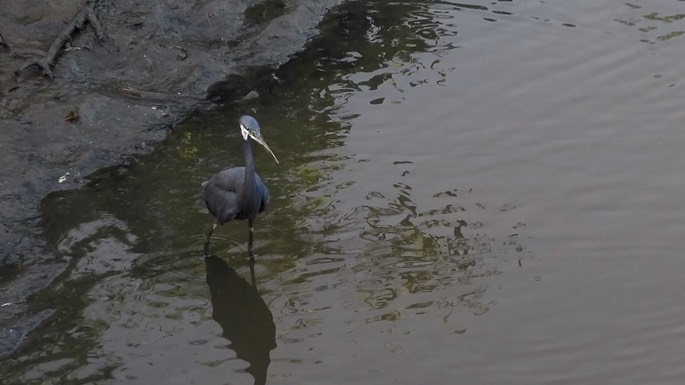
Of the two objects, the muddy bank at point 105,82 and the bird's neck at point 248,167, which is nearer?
the bird's neck at point 248,167

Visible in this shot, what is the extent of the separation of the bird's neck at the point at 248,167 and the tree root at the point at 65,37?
3439mm

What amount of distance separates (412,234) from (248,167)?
58.1 inches

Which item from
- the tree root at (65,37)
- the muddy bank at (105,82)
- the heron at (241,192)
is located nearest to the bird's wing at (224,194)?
the heron at (241,192)

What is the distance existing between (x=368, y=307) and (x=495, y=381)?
3.89 feet

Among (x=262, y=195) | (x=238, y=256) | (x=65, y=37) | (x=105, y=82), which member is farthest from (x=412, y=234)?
(x=65, y=37)

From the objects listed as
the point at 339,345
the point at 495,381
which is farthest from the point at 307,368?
the point at 495,381

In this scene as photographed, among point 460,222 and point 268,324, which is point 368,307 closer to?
point 268,324

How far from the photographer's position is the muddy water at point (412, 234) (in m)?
6.81

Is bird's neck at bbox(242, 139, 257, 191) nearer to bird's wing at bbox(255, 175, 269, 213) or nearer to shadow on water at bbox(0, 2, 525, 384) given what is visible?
bird's wing at bbox(255, 175, 269, 213)

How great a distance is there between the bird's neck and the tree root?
11.3 feet

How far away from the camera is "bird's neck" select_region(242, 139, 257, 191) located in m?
7.68

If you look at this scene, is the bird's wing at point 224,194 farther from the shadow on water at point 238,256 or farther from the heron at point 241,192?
the shadow on water at point 238,256

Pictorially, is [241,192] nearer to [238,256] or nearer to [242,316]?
[238,256]

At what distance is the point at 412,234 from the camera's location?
8180 mm
